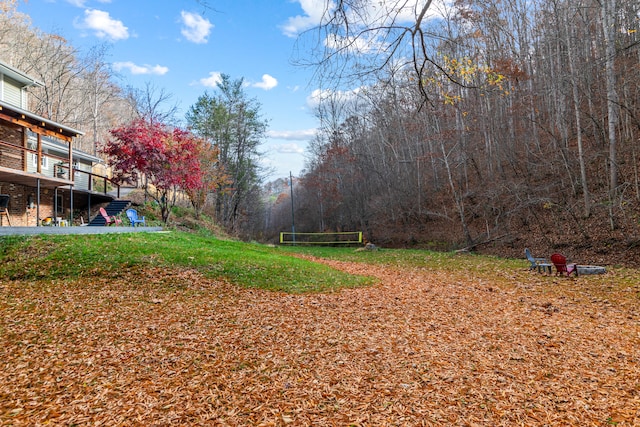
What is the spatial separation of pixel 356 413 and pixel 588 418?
1.88 metres

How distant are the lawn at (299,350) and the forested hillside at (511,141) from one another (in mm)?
3183

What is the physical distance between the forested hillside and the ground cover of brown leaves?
10.5 feet

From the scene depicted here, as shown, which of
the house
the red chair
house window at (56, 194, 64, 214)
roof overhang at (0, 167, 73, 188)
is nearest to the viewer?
the red chair

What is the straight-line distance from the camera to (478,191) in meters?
17.1

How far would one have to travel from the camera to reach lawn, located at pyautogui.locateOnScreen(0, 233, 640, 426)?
9.13 feet

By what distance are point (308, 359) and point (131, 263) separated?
5.86 m

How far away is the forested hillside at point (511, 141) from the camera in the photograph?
27.3 feet

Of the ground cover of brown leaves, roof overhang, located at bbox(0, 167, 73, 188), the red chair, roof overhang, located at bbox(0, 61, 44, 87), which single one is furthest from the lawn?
roof overhang, located at bbox(0, 61, 44, 87)

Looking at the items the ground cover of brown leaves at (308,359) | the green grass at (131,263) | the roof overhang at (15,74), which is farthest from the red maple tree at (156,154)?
the ground cover of brown leaves at (308,359)

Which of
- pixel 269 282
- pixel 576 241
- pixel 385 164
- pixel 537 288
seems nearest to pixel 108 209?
pixel 269 282

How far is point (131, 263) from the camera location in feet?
25.1

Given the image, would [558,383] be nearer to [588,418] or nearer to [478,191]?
[588,418]

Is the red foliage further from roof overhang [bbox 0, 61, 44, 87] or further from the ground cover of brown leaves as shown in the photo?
the ground cover of brown leaves

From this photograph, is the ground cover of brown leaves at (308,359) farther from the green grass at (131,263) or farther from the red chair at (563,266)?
the red chair at (563,266)
